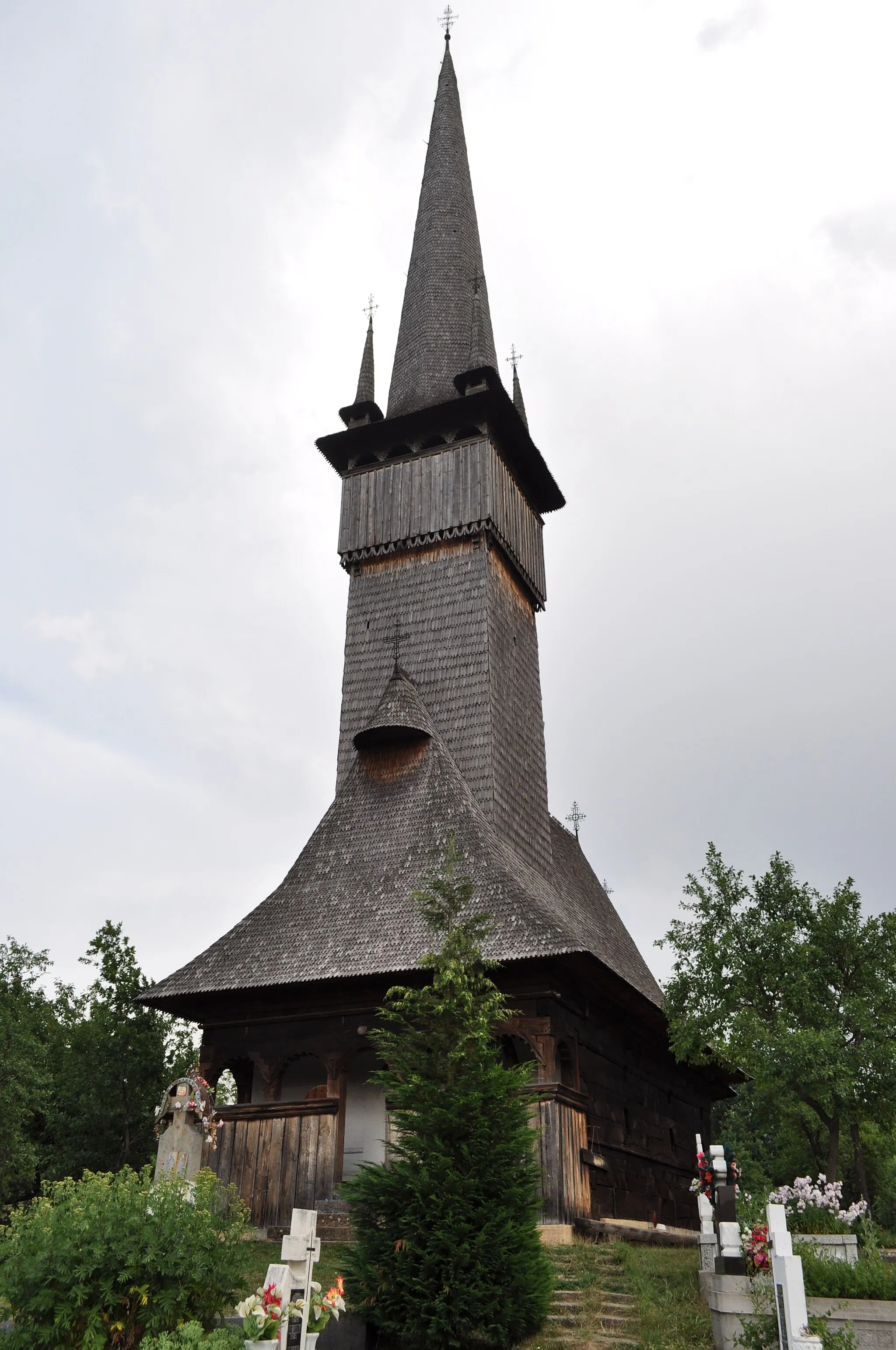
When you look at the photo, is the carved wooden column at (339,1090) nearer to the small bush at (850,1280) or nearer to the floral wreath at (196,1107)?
the floral wreath at (196,1107)

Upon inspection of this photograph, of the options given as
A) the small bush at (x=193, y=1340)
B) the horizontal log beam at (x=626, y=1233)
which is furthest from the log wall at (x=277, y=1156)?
the small bush at (x=193, y=1340)

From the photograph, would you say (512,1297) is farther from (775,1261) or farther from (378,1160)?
(378,1160)

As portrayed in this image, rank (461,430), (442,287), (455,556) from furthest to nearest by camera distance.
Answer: (442,287) < (461,430) < (455,556)

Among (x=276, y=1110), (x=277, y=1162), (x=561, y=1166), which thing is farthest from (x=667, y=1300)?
(x=276, y=1110)

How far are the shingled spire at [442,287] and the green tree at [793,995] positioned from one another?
39.1 ft

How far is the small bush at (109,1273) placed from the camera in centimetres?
743

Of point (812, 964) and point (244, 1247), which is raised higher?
point (812, 964)

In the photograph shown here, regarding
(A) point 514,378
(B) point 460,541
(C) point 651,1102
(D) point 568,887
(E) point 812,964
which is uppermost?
(A) point 514,378

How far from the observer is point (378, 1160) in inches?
607

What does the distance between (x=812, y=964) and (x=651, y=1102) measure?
14.2ft

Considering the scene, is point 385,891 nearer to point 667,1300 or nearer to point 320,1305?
point 667,1300

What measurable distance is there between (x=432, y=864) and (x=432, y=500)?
8.18m

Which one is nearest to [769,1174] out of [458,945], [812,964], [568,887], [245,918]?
[568,887]

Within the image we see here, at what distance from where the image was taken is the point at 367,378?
81.1ft
